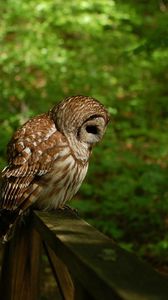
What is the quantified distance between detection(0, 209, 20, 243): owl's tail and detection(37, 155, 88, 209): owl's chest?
178 millimetres

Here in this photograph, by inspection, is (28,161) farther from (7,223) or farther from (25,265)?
(25,265)

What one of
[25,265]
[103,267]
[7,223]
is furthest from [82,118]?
[103,267]

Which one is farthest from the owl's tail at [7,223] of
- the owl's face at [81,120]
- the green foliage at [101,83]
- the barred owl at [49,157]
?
the green foliage at [101,83]

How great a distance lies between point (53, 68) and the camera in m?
8.23

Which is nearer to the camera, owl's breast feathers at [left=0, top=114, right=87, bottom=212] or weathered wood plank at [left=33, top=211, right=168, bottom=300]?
weathered wood plank at [left=33, top=211, right=168, bottom=300]

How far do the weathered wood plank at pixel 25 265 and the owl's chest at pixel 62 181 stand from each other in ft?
0.63

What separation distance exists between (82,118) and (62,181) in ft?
1.10

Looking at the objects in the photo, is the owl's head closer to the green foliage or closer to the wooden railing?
the wooden railing

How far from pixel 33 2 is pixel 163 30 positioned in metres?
2.99

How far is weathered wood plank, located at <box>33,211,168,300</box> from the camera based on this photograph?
48.8 inches

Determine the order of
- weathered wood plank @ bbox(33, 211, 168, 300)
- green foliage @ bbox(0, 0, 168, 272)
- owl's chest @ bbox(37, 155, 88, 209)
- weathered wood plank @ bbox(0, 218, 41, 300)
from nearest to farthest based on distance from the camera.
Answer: weathered wood plank @ bbox(33, 211, 168, 300) < weathered wood plank @ bbox(0, 218, 41, 300) < owl's chest @ bbox(37, 155, 88, 209) < green foliage @ bbox(0, 0, 168, 272)

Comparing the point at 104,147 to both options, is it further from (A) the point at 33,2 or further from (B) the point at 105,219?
(A) the point at 33,2

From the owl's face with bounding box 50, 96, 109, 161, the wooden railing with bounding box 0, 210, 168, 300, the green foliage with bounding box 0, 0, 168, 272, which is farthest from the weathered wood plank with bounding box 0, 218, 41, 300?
the green foliage with bounding box 0, 0, 168, 272

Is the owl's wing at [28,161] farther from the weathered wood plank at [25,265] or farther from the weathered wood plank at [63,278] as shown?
the weathered wood plank at [63,278]
